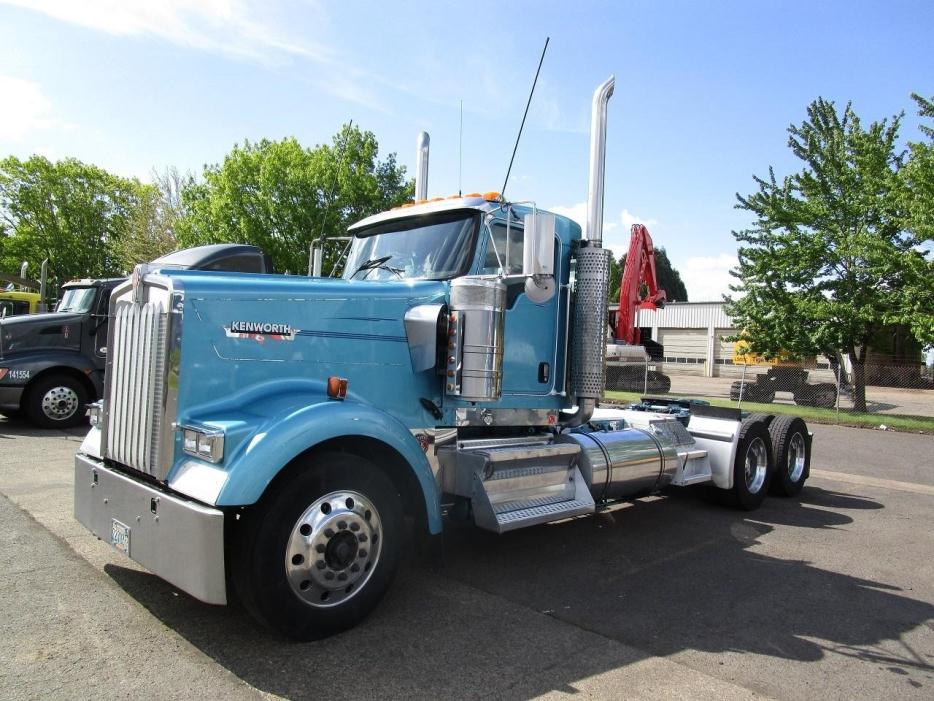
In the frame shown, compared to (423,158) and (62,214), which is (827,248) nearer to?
(423,158)

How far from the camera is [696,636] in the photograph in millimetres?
4113

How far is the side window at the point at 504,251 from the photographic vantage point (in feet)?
16.8

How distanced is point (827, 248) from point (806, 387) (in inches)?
204

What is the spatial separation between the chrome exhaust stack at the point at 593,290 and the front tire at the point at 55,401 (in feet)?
30.8

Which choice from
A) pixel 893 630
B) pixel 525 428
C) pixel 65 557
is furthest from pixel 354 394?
pixel 893 630

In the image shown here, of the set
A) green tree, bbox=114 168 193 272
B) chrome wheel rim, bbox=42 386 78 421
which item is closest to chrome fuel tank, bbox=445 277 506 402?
chrome wheel rim, bbox=42 386 78 421

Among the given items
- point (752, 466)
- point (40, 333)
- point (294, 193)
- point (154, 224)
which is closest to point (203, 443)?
point (752, 466)

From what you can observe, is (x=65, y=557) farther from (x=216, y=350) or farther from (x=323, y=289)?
(x=323, y=289)

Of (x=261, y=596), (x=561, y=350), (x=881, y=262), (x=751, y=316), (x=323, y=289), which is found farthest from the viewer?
(x=751, y=316)

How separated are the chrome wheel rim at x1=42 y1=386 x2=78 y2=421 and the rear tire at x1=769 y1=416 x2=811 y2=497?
34.9ft

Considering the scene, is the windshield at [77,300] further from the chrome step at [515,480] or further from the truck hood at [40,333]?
the chrome step at [515,480]

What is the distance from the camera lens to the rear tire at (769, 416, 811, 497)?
27.1 feet

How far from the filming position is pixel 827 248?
1902 cm

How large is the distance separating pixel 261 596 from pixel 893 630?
12.6 feet
